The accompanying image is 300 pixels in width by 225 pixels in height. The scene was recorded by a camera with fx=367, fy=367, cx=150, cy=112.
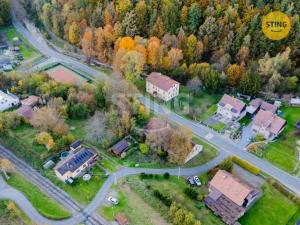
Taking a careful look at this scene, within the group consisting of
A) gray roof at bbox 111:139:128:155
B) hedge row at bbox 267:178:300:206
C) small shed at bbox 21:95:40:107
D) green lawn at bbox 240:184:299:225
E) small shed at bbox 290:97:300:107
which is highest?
small shed at bbox 21:95:40:107

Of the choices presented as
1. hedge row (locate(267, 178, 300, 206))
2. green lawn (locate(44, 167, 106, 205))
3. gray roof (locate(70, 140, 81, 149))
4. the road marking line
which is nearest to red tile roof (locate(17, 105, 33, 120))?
gray roof (locate(70, 140, 81, 149))

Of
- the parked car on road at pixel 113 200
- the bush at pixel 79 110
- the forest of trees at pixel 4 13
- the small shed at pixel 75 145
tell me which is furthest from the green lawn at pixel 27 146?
the forest of trees at pixel 4 13

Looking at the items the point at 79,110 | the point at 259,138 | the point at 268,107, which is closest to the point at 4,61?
the point at 79,110

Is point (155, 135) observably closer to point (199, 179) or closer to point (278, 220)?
point (199, 179)

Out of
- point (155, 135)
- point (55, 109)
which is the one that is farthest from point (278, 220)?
point (55, 109)

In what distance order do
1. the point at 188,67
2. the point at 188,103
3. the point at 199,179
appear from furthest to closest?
the point at 188,67, the point at 188,103, the point at 199,179

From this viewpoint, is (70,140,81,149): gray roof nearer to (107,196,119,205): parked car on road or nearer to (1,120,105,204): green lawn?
(1,120,105,204): green lawn
